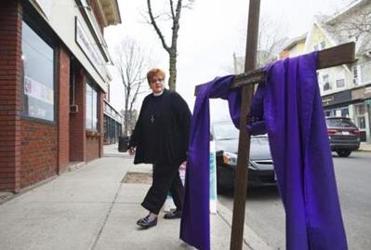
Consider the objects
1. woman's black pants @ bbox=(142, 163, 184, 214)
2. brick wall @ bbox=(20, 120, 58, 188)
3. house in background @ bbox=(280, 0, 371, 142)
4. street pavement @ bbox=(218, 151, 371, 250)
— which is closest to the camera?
woman's black pants @ bbox=(142, 163, 184, 214)

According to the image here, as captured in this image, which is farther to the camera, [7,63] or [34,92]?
[34,92]

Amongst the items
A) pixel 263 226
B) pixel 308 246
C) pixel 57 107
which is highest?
pixel 57 107

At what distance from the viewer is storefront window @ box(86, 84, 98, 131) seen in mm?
15357

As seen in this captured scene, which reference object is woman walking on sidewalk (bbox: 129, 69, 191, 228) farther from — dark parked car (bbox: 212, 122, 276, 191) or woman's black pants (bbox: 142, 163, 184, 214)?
dark parked car (bbox: 212, 122, 276, 191)

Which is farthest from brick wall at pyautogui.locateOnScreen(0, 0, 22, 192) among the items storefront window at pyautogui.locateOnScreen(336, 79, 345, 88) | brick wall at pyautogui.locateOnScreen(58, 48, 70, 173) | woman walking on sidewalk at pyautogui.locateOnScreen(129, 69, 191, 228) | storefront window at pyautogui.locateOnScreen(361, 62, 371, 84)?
storefront window at pyautogui.locateOnScreen(336, 79, 345, 88)

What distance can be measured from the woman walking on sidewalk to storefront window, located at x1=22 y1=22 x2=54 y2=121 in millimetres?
2970

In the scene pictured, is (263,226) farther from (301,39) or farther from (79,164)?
(301,39)

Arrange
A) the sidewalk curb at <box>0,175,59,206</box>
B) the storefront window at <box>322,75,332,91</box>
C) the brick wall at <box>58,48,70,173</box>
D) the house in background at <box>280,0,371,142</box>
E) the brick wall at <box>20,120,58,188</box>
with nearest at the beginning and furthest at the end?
the sidewalk curb at <box>0,175,59,206</box> → the brick wall at <box>20,120,58,188</box> → the brick wall at <box>58,48,70,173</box> → the house in background at <box>280,0,371,142</box> → the storefront window at <box>322,75,332,91</box>

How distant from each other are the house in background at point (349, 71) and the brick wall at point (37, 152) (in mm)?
18235

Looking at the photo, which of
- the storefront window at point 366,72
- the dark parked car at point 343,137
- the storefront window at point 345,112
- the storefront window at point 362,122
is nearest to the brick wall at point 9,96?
the dark parked car at point 343,137

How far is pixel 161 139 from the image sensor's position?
5.12 meters

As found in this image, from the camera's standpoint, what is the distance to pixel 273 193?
30.1 ft

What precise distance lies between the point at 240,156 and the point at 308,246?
909 mm

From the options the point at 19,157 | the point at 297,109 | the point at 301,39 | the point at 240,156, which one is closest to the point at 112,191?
the point at 19,157
